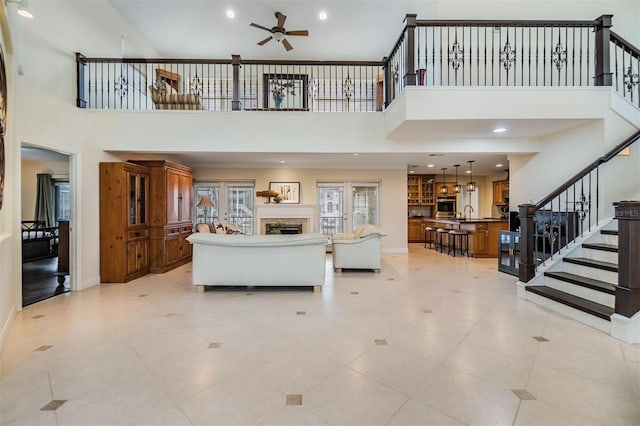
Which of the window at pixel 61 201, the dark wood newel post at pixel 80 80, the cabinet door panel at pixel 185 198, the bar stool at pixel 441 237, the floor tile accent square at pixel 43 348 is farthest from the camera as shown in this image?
the window at pixel 61 201

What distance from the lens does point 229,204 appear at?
8.95 meters

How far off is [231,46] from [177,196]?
14.0 feet

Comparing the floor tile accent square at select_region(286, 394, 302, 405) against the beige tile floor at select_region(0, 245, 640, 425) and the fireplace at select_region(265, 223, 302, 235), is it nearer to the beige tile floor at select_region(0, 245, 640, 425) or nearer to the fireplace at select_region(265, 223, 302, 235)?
the beige tile floor at select_region(0, 245, 640, 425)

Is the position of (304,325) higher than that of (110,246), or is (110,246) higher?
(110,246)

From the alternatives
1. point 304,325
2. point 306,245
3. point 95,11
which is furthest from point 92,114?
point 304,325

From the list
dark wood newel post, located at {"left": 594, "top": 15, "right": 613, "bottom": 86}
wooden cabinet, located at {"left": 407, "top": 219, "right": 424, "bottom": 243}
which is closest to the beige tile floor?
dark wood newel post, located at {"left": 594, "top": 15, "right": 613, "bottom": 86}

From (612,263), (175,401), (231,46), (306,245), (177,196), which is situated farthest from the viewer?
(231,46)

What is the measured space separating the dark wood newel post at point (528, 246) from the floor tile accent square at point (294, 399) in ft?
12.8

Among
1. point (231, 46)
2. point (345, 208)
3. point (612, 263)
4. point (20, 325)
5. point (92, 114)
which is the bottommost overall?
point (20, 325)

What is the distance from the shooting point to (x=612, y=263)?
3.86m

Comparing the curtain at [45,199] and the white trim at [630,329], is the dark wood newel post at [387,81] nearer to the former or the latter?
the white trim at [630,329]

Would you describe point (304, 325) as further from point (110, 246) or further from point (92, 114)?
point (92, 114)

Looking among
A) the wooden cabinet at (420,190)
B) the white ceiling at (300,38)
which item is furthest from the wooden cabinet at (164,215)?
the wooden cabinet at (420,190)

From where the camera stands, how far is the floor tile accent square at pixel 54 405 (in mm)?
1962
